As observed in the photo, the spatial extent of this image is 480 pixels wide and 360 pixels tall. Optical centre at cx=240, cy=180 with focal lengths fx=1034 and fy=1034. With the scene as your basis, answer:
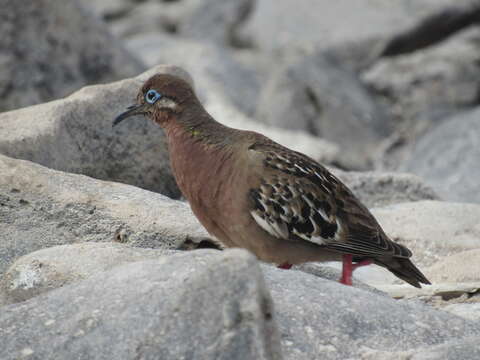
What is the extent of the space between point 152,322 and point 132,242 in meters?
2.08

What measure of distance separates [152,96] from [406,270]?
5.98 ft

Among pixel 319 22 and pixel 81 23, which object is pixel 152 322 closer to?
pixel 81 23

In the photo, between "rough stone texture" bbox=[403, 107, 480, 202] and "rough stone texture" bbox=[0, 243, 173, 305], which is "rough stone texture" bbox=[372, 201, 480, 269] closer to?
"rough stone texture" bbox=[403, 107, 480, 202]

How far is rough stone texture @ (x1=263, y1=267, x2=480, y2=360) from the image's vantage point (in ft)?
13.9

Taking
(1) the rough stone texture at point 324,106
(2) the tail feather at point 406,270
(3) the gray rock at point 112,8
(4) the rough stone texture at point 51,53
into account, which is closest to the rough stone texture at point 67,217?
(2) the tail feather at point 406,270

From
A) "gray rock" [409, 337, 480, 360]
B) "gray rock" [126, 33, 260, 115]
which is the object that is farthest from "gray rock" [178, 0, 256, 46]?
"gray rock" [409, 337, 480, 360]

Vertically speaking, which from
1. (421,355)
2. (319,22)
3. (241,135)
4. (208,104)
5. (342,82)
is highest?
(319,22)

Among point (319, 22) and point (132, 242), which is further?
point (319, 22)

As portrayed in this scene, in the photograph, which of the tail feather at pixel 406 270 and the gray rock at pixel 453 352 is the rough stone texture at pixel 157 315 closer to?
the gray rock at pixel 453 352

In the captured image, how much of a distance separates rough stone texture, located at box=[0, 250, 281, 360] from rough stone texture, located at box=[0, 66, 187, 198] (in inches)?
105

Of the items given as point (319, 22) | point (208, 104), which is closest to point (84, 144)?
point (208, 104)

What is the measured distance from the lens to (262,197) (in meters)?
5.73

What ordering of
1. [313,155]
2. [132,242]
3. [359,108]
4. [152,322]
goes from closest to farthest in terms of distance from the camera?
[152,322], [132,242], [313,155], [359,108]

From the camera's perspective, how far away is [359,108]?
44.1ft
